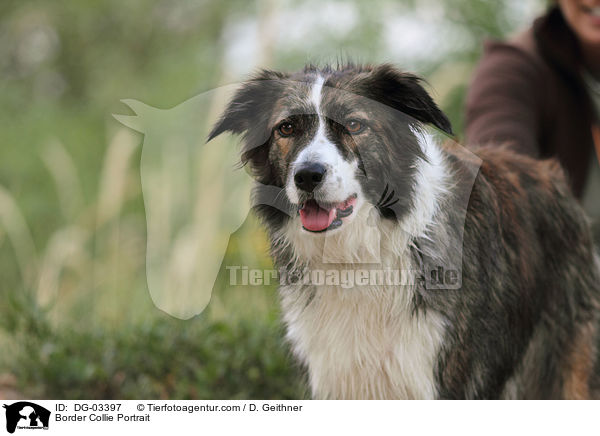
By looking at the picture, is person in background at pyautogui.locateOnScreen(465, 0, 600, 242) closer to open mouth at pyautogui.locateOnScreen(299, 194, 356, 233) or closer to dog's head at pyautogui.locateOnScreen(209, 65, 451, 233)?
dog's head at pyautogui.locateOnScreen(209, 65, 451, 233)

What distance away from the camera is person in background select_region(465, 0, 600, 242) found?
269cm

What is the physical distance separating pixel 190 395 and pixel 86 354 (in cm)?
54

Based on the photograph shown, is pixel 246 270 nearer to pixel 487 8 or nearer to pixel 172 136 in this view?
pixel 172 136

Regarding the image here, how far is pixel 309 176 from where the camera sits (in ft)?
5.31

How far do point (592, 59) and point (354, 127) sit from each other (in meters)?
1.70

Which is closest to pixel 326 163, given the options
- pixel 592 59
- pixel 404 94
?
pixel 404 94

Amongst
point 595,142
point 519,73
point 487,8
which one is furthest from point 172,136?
point 487,8

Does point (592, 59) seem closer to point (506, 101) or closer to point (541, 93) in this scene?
point (541, 93)

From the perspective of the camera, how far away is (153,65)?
644 centimetres

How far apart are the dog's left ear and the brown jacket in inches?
38.9
